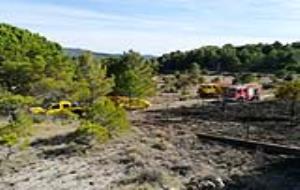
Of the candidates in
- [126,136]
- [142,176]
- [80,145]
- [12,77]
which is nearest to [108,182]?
[142,176]

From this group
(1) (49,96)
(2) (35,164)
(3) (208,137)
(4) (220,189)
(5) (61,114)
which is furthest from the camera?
(1) (49,96)

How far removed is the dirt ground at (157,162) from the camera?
24.4 metres

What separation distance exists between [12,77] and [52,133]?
895 cm

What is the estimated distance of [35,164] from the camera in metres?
28.5

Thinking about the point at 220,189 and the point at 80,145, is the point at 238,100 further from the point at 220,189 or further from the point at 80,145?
the point at 220,189

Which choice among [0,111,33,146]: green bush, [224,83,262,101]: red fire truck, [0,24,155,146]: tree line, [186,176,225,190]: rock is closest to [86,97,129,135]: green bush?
[0,24,155,146]: tree line

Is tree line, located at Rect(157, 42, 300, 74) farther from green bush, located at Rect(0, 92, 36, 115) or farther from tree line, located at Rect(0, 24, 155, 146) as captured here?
green bush, located at Rect(0, 92, 36, 115)

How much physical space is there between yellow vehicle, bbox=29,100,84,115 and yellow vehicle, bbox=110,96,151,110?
4.96 m

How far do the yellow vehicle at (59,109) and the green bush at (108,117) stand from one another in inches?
326

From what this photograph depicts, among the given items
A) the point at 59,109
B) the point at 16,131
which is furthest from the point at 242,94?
the point at 16,131

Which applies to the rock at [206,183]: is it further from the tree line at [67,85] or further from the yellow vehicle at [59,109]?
the yellow vehicle at [59,109]

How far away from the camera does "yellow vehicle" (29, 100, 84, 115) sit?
43.0 m

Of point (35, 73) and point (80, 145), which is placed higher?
point (35, 73)

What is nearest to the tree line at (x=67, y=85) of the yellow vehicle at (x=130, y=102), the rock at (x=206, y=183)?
the yellow vehicle at (x=130, y=102)
